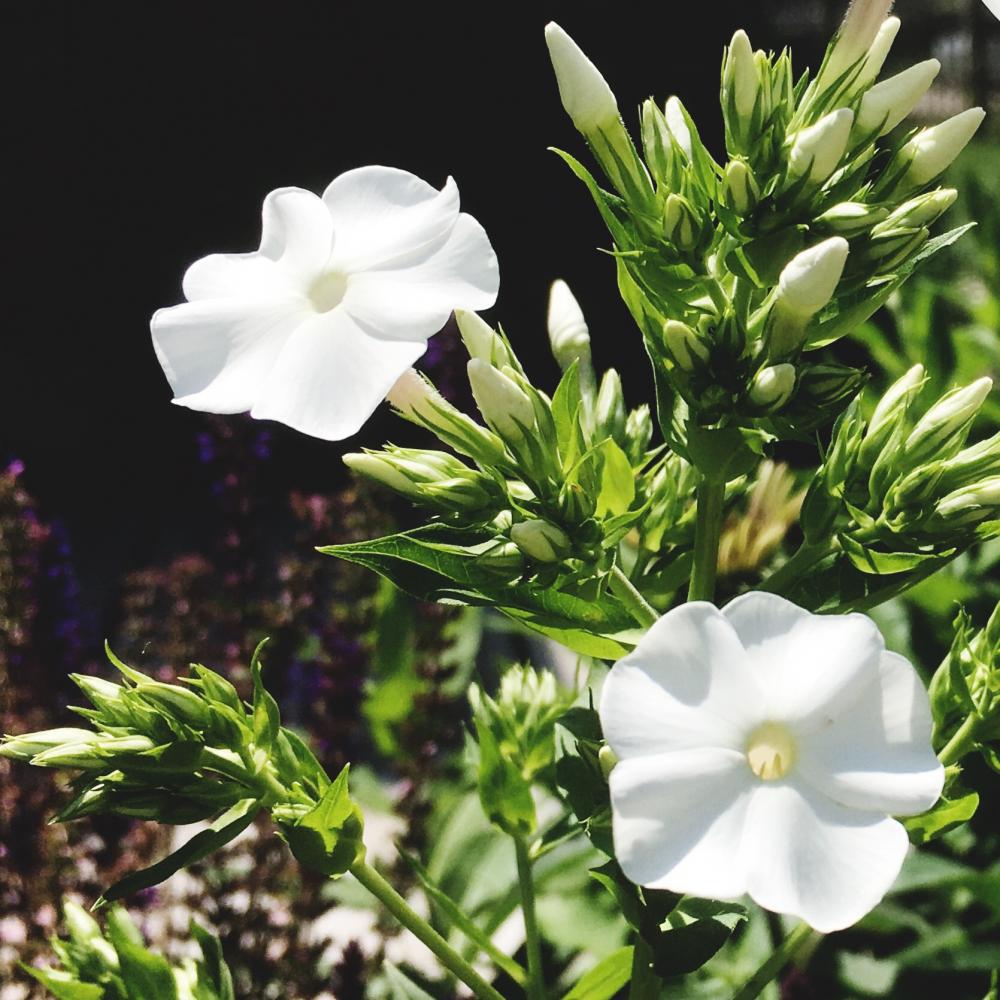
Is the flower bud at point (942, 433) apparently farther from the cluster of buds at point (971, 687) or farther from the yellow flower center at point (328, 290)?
the yellow flower center at point (328, 290)

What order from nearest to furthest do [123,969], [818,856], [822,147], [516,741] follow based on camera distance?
[818,856] < [822,147] < [123,969] < [516,741]

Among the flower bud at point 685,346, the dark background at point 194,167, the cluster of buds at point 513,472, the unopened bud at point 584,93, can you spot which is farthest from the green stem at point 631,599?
the dark background at point 194,167

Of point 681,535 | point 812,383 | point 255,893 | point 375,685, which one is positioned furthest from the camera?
point 375,685

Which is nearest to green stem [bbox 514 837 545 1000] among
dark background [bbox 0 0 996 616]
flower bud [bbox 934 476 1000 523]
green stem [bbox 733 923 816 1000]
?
green stem [bbox 733 923 816 1000]

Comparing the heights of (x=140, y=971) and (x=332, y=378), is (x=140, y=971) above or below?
below

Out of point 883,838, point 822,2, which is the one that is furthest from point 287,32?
point 822,2

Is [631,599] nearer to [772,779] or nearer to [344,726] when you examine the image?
[772,779]

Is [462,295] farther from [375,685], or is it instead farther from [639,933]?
[375,685]

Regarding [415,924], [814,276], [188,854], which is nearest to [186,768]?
[188,854]
